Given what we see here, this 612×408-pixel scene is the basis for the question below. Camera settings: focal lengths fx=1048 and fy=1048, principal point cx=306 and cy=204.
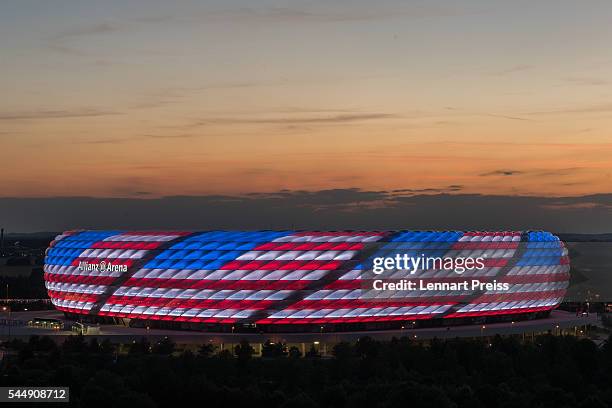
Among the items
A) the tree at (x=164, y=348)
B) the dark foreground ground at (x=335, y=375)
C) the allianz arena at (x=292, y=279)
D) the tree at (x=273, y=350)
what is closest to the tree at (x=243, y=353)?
the dark foreground ground at (x=335, y=375)

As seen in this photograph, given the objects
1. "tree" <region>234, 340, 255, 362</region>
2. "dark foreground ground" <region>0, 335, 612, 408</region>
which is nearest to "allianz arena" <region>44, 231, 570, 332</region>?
"dark foreground ground" <region>0, 335, 612, 408</region>

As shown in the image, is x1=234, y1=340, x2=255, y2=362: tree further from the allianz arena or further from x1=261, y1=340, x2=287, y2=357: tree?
the allianz arena

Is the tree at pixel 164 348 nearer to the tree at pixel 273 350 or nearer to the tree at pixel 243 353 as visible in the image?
the tree at pixel 243 353

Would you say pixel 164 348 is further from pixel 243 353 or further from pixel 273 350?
pixel 243 353

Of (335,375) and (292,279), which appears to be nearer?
(335,375)

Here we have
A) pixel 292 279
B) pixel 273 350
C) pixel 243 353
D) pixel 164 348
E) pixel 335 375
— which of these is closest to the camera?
pixel 335 375

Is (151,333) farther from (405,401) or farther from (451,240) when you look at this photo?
(405,401)

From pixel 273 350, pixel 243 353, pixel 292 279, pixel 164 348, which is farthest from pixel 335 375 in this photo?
pixel 292 279
